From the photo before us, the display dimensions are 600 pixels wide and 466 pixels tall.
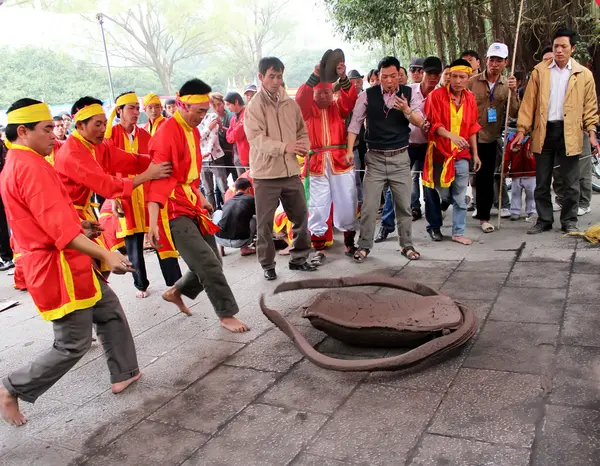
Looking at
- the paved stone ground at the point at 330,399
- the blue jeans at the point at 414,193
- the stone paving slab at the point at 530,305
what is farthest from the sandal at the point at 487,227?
the stone paving slab at the point at 530,305

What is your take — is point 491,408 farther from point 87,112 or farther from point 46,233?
point 87,112

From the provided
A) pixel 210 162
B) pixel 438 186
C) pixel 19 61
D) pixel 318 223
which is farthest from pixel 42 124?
pixel 19 61

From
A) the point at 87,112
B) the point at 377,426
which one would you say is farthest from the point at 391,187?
the point at 377,426

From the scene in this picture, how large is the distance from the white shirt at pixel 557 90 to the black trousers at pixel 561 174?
3.4 inches

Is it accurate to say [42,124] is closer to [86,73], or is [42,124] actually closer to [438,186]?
[438,186]

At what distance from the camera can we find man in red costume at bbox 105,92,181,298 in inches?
187

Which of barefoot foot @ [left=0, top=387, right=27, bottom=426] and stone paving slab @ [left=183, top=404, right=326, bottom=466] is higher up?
barefoot foot @ [left=0, top=387, right=27, bottom=426]

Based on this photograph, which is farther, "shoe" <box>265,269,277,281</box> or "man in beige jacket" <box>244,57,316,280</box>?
"shoe" <box>265,269,277,281</box>

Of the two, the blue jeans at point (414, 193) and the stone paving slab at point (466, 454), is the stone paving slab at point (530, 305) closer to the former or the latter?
the stone paving slab at point (466, 454)

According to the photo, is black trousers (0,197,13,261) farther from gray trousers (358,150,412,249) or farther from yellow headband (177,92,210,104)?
gray trousers (358,150,412,249)

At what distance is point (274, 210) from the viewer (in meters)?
4.98

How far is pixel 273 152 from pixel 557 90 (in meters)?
2.91

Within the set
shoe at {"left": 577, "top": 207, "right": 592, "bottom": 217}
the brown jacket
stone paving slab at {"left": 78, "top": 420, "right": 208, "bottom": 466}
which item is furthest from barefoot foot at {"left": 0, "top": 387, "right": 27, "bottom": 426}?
shoe at {"left": 577, "top": 207, "right": 592, "bottom": 217}

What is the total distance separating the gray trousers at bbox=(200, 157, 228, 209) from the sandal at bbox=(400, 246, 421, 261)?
3.54 meters
